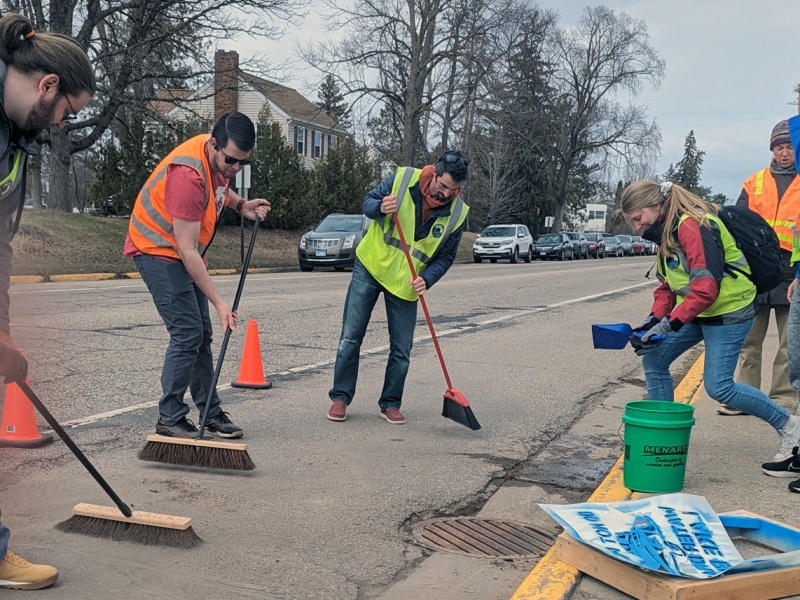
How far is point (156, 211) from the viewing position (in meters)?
5.04

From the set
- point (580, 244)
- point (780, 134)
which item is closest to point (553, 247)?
point (580, 244)

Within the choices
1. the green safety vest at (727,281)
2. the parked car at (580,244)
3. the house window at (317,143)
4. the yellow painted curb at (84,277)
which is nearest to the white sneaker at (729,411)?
the green safety vest at (727,281)

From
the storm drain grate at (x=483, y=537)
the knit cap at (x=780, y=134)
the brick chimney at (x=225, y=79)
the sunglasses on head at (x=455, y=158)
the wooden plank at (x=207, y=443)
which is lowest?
the storm drain grate at (x=483, y=537)

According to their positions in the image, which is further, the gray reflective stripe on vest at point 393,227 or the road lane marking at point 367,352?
the gray reflective stripe on vest at point 393,227

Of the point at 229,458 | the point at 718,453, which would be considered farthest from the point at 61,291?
the point at 718,453

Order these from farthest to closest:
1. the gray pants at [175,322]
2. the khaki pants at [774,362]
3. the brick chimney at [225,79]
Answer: the brick chimney at [225,79], the khaki pants at [774,362], the gray pants at [175,322]

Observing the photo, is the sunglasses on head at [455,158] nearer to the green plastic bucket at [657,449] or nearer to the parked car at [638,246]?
the green plastic bucket at [657,449]

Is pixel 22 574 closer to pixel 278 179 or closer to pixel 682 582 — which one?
pixel 682 582

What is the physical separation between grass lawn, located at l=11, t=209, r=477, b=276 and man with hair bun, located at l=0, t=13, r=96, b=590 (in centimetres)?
1534

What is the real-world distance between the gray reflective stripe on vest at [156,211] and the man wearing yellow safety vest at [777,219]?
3994 millimetres

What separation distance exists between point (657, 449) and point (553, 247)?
43354 millimetres

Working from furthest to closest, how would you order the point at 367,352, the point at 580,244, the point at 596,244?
the point at 596,244
the point at 580,244
the point at 367,352

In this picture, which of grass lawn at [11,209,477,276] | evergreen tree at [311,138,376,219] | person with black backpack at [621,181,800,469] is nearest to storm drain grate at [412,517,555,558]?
person with black backpack at [621,181,800,469]

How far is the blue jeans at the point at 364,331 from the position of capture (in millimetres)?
6156
